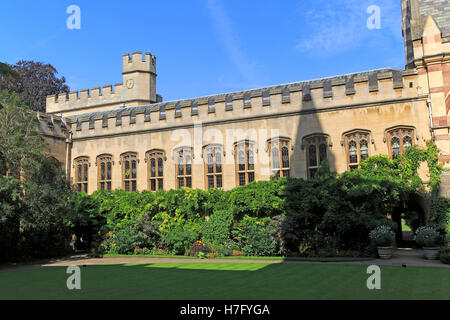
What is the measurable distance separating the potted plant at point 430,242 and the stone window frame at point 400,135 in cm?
392

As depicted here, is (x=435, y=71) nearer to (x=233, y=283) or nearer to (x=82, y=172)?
(x=233, y=283)

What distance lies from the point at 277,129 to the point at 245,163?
2.43 meters

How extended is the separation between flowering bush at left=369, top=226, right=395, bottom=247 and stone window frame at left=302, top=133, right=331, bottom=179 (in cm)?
472

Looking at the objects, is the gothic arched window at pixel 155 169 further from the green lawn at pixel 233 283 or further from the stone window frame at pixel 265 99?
the green lawn at pixel 233 283

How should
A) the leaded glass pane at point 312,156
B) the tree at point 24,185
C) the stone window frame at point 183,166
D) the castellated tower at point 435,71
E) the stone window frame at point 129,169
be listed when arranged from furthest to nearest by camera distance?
the stone window frame at point 129,169
the stone window frame at point 183,166
the leaded glass pane at point 312,156
the castellated tower at point 435,71
the tree at point 24,185

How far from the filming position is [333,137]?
60.5 ft

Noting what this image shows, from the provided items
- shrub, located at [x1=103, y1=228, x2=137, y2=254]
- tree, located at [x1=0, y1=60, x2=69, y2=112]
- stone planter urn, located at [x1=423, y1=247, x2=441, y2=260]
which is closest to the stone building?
shrub, located at [x1=103, y1=228, x2=137, y2=254]

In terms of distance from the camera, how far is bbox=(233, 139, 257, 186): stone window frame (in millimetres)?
19922

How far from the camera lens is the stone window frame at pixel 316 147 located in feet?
61.1

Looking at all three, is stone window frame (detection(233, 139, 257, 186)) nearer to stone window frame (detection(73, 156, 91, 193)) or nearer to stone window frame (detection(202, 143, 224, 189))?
stone window frame (detection(202, 143, 224, 189))

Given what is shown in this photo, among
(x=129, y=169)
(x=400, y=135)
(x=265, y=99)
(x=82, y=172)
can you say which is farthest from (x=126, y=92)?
(x=400, y=135)

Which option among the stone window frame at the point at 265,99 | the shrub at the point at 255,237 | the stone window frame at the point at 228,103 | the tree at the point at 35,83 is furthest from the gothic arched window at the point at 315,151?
the tree at the point at 35,83
